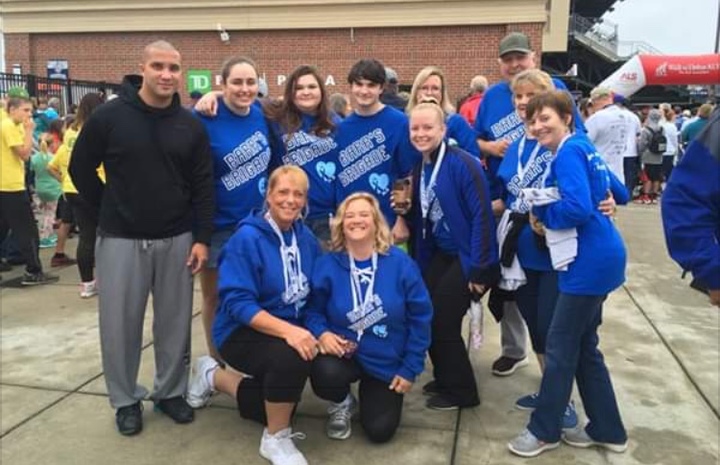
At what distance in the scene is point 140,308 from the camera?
3348 millimetres

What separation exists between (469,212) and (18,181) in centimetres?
487

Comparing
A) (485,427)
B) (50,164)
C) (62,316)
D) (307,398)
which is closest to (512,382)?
(485,427)

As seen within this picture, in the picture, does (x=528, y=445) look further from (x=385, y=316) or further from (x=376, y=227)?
(x=376, y=227)

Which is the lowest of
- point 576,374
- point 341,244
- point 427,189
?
point 576,374

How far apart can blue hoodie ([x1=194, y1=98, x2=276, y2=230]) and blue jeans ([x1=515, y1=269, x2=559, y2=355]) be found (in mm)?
1548

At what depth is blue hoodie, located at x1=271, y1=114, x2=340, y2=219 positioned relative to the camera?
364cm

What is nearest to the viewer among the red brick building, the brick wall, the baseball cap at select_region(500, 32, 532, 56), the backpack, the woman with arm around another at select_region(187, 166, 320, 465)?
the woman with arm around another at select_region(187, 166, 320, 465)

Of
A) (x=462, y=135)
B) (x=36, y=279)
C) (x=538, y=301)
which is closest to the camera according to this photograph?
(x=538, y=301)

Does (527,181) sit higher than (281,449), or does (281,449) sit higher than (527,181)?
(527,181)

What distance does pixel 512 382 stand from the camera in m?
4.05

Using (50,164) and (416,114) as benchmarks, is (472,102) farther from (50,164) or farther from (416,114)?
(50,164)

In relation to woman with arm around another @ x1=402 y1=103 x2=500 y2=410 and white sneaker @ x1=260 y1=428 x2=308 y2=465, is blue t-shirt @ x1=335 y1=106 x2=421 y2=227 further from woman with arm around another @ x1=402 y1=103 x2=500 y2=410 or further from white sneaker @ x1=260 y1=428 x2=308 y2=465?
white sneaker @ x1=260 y1=428 x2=308 y2=465

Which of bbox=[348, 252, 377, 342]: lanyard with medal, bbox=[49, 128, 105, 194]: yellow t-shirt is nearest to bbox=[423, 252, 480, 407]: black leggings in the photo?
bbox=[348, 252, 377, 342]: lanyard with medal

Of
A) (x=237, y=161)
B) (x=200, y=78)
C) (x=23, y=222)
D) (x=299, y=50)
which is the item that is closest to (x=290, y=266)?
(x=237, y=161)
